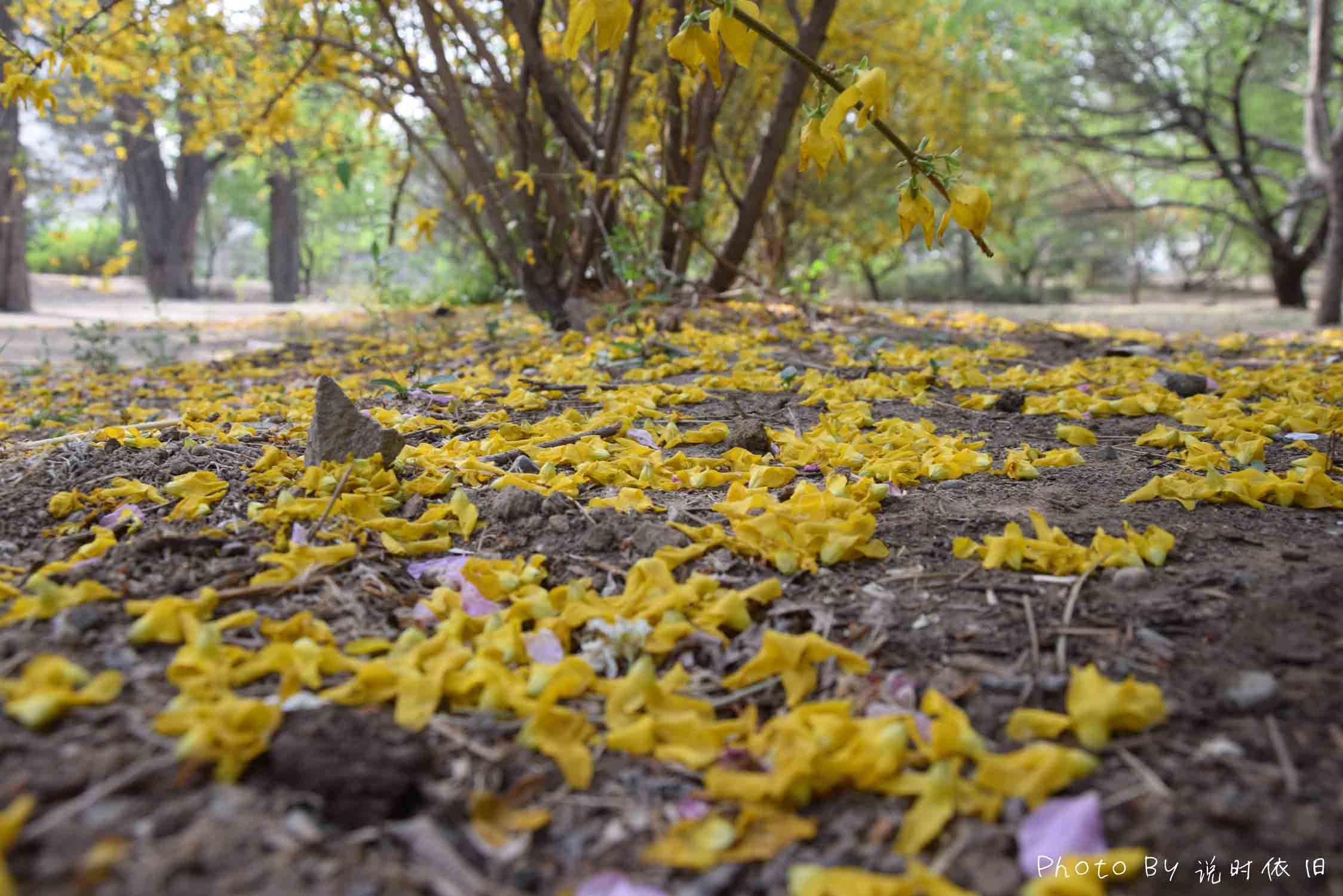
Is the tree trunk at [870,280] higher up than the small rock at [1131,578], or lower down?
higher up

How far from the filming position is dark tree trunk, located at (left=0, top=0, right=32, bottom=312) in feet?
27.4

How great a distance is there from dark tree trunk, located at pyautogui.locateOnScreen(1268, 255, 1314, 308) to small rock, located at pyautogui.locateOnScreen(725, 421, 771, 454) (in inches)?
363

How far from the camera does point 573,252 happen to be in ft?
18.3

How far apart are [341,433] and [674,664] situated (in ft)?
3.39

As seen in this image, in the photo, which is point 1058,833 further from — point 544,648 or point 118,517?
point 118,517

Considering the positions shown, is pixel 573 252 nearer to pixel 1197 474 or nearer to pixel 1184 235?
pixel 1197 474

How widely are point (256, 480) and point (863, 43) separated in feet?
21.6

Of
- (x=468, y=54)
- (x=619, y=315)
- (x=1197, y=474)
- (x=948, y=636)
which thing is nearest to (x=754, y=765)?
(x=948, y=636)

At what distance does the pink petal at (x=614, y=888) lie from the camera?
2.79 ft

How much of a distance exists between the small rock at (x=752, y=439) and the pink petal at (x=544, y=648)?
1037mm

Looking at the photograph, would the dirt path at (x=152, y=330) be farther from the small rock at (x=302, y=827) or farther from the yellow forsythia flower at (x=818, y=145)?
the yellow forsythia flower at (x=818, y=145)

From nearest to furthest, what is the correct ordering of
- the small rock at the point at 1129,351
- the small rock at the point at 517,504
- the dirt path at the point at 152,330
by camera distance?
the small rock at the point at 517,504 → the small rock at the point at 1129,351 → the dirt path at the point at 152,330

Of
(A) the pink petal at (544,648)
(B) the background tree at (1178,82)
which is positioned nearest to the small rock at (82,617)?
(A) the pink petal at (544,648)

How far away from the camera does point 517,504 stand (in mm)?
1748
